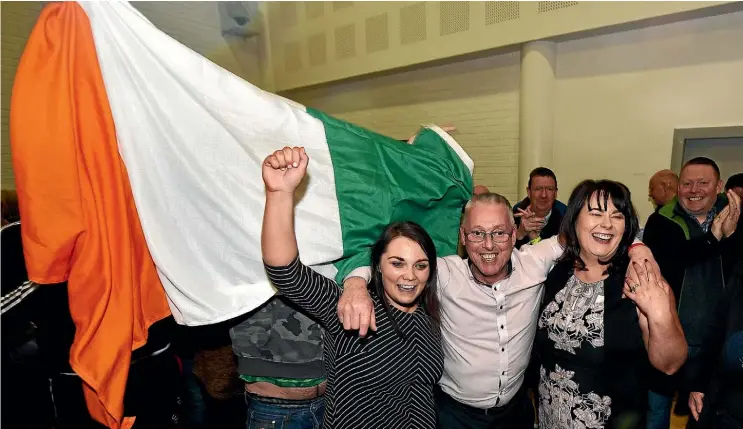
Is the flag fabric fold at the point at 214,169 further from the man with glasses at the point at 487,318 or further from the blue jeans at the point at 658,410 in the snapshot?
the blue jeans at the point at 658,410

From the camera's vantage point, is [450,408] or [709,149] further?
[709,149]

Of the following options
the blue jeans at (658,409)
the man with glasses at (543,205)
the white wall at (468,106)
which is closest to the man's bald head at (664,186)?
the man with glasses at (543,205)

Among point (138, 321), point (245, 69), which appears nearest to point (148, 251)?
point (138, 321)

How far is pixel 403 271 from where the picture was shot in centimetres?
155

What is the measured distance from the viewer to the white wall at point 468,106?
17.7ft

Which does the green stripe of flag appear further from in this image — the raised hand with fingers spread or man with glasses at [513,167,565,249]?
man with glasses at [513,167,565,249]

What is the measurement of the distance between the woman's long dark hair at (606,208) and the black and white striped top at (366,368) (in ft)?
2.40

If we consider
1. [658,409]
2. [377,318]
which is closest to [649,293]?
[377,318]

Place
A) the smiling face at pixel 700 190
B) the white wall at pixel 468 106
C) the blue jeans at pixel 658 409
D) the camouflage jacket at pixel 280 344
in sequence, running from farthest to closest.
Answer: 1. the white wall at pixel 468 106
2. the smiling face at pixel 700 190
3. the blue jeans at pixel 658 409
4. the camouflage jacket at pixel 280 344

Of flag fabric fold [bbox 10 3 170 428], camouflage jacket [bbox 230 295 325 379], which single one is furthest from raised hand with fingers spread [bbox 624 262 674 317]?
flag fabric fold [bbox 10 3 170 428]

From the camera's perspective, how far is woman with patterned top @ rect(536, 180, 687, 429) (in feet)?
4.84

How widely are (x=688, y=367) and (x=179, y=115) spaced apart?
7.30 feet

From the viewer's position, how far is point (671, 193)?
13.4ft

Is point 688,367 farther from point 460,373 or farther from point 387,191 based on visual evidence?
point 387,191
